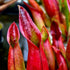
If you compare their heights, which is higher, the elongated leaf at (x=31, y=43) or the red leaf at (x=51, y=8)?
the red leaf at (x=51, y=8)

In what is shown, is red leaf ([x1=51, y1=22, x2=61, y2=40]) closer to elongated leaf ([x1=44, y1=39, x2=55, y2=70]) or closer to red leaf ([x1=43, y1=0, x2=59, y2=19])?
elongated leaf ([x1=44, y1=39, x2=55, y2=70])

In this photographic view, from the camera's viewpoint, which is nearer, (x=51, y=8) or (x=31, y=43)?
(x=31, y=43)

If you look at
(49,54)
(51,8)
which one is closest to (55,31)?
(49,54)

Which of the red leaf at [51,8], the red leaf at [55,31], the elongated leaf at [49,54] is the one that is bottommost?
the elongated leaf at [49,54]

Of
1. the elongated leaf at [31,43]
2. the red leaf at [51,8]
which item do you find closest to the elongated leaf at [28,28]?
the elongated leaf at [31,43]

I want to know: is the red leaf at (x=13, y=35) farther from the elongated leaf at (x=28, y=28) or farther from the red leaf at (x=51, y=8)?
the red leaf at (x=51, y=8)

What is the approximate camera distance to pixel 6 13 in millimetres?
435

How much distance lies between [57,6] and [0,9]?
0.16 meters

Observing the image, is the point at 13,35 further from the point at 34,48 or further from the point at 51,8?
the point at 51,8

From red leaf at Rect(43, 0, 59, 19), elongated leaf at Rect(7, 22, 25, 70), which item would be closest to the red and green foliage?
elongated leaf at Rect(7, 22, 25, 70)

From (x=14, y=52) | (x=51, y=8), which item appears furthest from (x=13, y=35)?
(x=51, y=8)

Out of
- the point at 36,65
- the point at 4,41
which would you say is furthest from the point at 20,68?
the point at 4,41

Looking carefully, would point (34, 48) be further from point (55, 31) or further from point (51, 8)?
point (51, 8)

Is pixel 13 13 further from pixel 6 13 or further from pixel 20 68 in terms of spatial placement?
pixel 20 68
